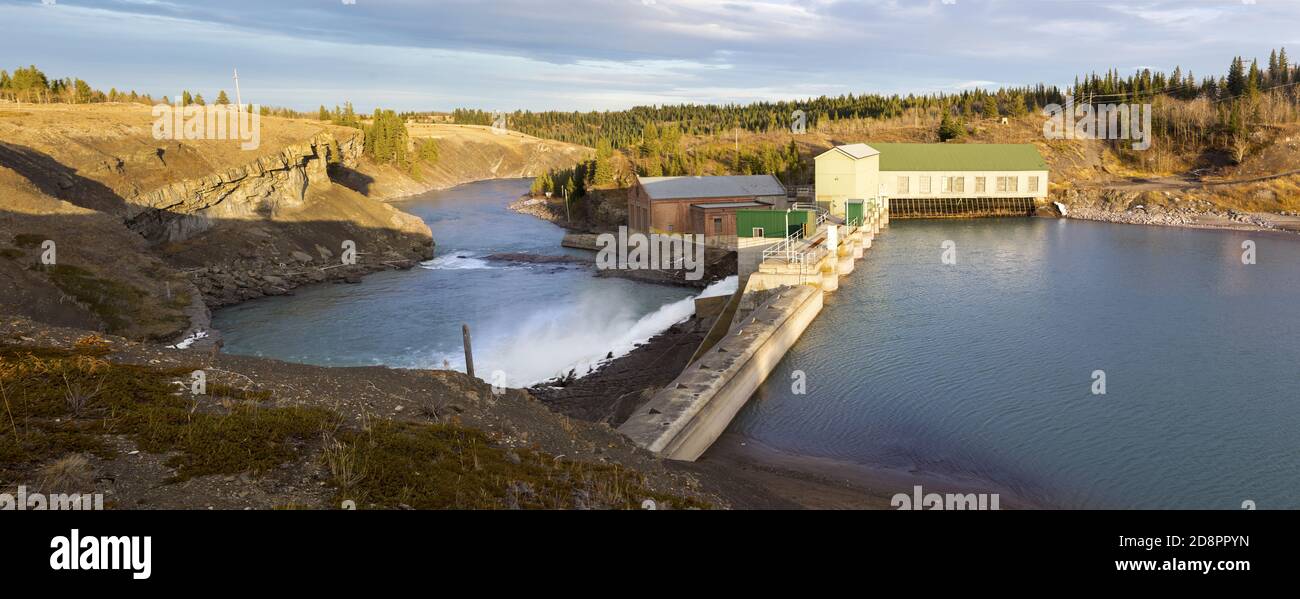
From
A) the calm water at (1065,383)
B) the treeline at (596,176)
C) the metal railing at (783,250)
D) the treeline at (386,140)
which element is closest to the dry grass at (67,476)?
the calm water at (1065,383)

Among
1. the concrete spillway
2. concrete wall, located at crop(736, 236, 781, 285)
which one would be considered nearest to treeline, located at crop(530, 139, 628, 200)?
the concrete spillway

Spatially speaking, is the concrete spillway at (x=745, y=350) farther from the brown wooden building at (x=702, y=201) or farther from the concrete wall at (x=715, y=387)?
the brown wooden building at (x=702, y=201)

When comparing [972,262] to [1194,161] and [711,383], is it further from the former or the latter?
[1194,161]

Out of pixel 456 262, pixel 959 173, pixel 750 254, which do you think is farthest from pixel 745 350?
pixel 959 173

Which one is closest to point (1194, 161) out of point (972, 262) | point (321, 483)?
point (972, 262)

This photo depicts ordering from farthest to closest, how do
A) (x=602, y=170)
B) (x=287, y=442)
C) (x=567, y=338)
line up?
1. (x=602, y=170)
2. (x=567, y=338)
3. (x=287, y=442)

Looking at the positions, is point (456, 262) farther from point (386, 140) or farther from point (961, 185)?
point (386, 140)
